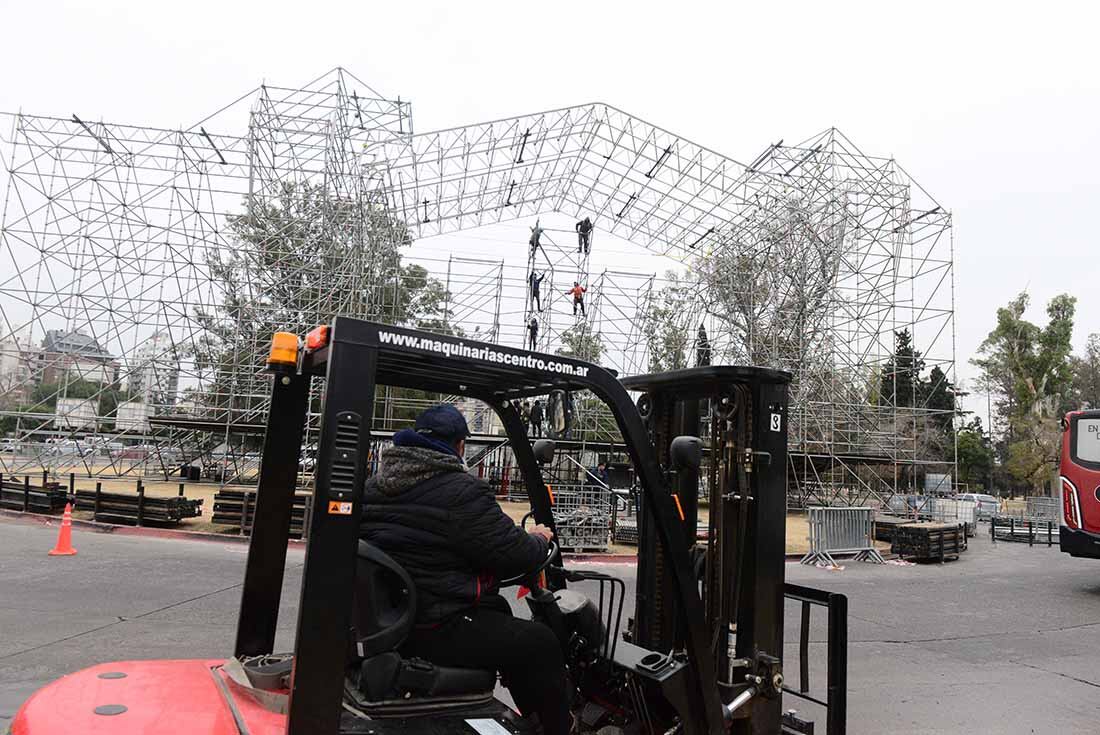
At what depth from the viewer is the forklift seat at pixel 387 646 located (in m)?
2.65

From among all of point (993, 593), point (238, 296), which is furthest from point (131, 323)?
point (993, 593)

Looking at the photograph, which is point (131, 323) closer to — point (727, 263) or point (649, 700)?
point (727, 263)

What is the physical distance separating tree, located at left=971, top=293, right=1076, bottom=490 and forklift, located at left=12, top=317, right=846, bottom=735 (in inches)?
2001

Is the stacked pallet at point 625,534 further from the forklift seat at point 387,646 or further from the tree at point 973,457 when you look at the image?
the tree at point 973,457

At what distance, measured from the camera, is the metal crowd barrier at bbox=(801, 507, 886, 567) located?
1611 centimetres

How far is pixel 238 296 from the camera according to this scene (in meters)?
25.9

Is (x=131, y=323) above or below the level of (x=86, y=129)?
below

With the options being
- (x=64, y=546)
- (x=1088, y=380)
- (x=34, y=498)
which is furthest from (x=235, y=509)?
(x=1088, y=380)

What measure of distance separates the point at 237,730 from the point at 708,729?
1807 millimetres

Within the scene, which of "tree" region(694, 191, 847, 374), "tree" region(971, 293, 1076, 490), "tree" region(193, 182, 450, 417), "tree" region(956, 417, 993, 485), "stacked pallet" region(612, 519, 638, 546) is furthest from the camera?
"tree" region(956, 417, 993, 485)

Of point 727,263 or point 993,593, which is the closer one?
point 993,593

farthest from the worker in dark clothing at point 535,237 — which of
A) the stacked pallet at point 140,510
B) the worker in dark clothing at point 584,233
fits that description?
the stacked pallet at point 140,510

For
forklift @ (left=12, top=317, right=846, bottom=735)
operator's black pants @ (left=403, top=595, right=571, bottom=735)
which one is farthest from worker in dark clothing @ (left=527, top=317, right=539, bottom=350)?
operator's black pants @ (left=403, top=595, right=571, bottom=735)

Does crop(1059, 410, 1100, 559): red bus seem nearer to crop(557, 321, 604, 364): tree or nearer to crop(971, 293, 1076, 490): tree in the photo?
crop(557, 321, 604, 364): tree
